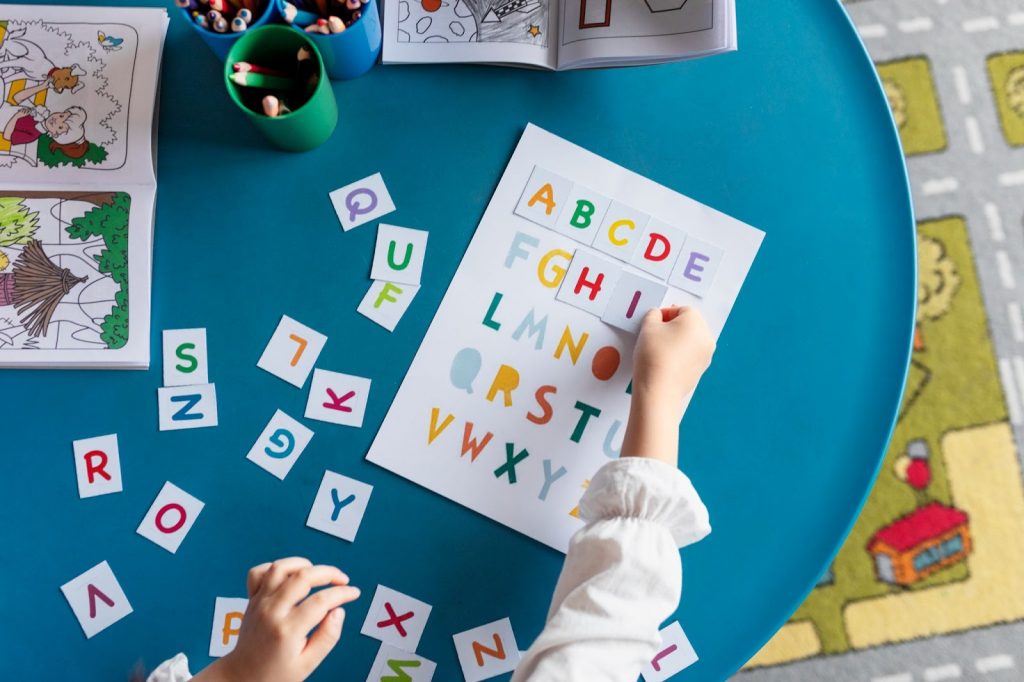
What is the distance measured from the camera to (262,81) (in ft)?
2.59

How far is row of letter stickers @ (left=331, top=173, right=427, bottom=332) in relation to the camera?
853 millimetres

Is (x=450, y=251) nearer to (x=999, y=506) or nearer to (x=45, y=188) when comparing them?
(x=45, y=188)

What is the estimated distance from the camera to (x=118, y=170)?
865 millimetres

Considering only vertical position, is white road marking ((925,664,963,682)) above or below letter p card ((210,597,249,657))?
below

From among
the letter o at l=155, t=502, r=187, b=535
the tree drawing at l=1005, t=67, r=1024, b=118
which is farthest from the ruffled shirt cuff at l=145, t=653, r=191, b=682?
the tree drawing at l=1005, t=67, r=1024, b=118

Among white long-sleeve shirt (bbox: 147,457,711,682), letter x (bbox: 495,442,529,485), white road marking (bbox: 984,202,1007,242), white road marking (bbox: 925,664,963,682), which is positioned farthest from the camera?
white road marking (bbox: 984,202,1007,242)

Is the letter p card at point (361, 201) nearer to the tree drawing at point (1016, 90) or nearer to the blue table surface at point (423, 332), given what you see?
the blue table surface at point (423, 332)

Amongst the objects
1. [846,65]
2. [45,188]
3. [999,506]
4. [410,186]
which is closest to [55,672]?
[45,188]

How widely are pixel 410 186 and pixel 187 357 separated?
30cm

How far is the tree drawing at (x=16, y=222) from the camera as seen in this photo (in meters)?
0.86

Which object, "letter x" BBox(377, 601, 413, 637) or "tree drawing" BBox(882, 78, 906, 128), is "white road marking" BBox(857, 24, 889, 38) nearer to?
"tree drawing" BBox(882, 78, 906, 128)

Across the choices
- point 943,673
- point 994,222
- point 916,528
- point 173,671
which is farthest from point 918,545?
point 173,671

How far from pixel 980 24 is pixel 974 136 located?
0.22m

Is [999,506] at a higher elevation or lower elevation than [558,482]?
lower
